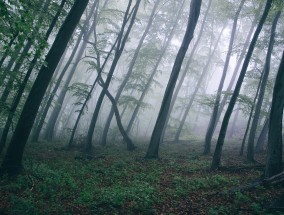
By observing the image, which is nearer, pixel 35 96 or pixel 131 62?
pixel 35 96

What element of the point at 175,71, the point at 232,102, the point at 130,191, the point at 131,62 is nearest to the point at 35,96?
the point at 130,191

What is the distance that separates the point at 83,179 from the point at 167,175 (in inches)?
151

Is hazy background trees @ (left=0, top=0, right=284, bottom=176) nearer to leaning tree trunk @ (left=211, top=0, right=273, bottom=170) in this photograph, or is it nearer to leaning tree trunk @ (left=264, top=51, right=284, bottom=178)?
leaning tree trunk @ (left=211, top=0, right=273, bottom=170)

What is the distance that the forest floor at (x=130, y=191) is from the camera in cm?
754

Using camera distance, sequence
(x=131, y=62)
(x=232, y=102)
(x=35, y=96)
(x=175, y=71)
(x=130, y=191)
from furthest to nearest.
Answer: (x=131, y=62) < (x=175, y=71) < (x=232, y=102) < (x=35, y=96) < (x=130, y=191)

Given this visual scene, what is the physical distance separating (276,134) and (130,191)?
5.80 m

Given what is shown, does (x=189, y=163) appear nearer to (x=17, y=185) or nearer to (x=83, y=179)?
(x=83, y=179)

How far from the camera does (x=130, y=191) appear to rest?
890cm

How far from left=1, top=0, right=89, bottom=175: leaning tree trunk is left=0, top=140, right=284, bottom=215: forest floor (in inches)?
28.5

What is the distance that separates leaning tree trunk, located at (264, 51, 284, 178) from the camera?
930cm

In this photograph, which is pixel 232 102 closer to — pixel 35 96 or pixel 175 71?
pixel 175 71

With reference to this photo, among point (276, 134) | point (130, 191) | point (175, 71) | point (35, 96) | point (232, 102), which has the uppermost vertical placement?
point (175, 71)

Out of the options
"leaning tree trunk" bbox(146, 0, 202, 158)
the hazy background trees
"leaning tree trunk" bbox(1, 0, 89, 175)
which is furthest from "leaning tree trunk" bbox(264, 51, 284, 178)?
"leaning tree trunk" bbox(1, 0, 89, 175)

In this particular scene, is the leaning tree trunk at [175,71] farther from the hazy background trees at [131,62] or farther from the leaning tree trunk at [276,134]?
the leaning tree trunk at [276,134]
